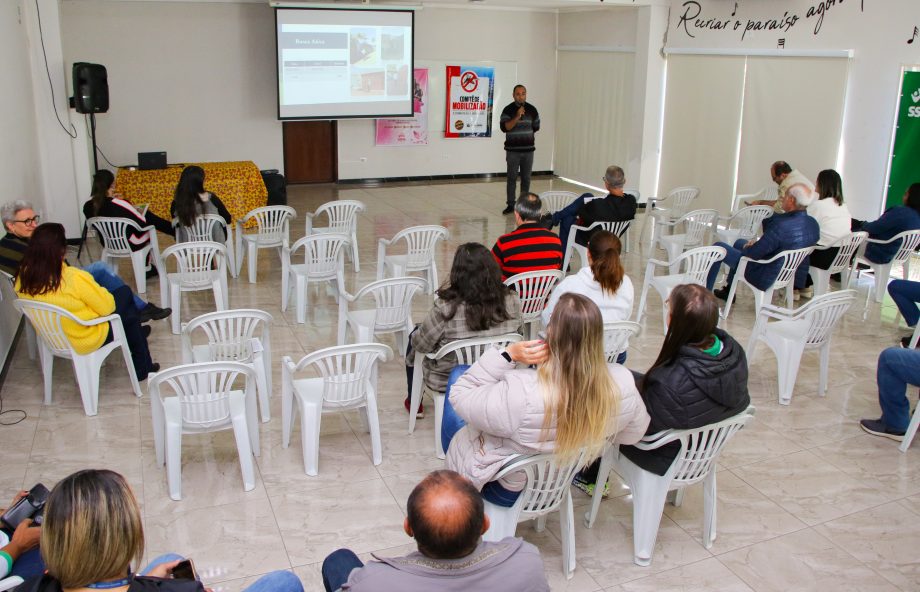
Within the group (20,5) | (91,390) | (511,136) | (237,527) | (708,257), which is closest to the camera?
(237,527)

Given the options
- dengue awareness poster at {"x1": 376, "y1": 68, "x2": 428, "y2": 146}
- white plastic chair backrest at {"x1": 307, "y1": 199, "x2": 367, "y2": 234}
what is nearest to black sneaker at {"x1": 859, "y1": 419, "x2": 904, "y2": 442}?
white plastic chair backrest at {"x1": 307, "y1": 199, "x2": 367, "y2": 234}

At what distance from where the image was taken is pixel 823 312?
4887 millimetres

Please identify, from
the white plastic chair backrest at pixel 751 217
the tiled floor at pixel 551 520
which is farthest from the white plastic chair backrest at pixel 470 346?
the white plastic chair backrest at pixel 751 217

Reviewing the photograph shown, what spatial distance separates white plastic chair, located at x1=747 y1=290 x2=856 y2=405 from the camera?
15.9 ft

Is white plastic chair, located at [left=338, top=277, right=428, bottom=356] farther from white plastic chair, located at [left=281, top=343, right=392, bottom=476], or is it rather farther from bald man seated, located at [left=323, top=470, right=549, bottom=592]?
bald man seated, located at [left=323, top=470, right=549, bottom=592]

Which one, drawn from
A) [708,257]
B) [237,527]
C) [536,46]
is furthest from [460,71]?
[237,527]

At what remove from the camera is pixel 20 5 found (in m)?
7.91

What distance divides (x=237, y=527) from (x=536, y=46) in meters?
11.1

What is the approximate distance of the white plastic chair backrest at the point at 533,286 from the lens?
5.31m

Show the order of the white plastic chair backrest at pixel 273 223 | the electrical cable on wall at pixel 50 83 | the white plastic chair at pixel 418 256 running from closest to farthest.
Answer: the white plastic chair at pixel 418 256, the white plastic chair backrest at pixel 273 223, the electrical cable on wall at pixel 50 83

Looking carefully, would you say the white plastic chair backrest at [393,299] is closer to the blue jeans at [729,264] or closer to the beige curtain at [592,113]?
the blue jeans at [729,264]

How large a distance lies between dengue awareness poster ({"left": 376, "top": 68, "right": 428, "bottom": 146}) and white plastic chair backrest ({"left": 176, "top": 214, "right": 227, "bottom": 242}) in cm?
575

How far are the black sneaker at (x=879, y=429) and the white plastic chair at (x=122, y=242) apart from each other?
523 centimetres

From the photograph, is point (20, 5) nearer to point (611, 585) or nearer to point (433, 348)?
point (433, 348)
